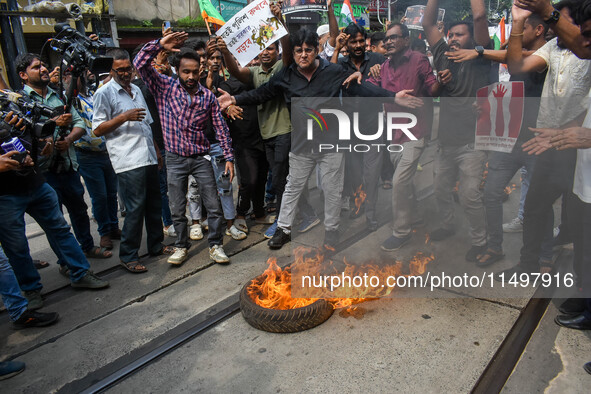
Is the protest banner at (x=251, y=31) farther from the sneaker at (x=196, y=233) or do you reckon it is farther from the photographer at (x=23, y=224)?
the photographer at (x=23, y=224)

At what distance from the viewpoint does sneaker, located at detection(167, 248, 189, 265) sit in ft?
15.3

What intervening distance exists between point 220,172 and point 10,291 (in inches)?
97.2

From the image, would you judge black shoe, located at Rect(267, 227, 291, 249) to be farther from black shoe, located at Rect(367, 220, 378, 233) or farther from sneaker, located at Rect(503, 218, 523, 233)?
sneaker, located at Rect(503, 218, 523, 233)

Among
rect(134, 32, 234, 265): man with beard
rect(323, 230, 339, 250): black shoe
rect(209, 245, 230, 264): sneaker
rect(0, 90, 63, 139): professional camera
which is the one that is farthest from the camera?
rect(323, 230, 339, 250): black shoe

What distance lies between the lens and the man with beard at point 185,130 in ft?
14.4

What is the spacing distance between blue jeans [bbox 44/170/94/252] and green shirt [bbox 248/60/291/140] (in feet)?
7.08

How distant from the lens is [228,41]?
4.99 metres

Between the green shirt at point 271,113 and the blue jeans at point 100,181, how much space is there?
1881 millimetres

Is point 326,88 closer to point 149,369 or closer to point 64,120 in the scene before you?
point 64,120

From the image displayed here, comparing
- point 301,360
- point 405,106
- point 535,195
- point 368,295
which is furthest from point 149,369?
point 535,195

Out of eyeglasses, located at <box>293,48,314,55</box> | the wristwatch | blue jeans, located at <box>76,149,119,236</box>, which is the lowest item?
blue jeans, located at <box>76,149,119,236</box>

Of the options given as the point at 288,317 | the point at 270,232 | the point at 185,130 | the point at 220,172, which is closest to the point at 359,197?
the point at 270,232

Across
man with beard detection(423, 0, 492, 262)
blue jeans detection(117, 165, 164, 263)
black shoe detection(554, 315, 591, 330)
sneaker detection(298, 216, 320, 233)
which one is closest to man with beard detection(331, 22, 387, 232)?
sneaker detection(298, 216, 320, 233)

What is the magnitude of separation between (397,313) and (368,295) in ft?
0.92
